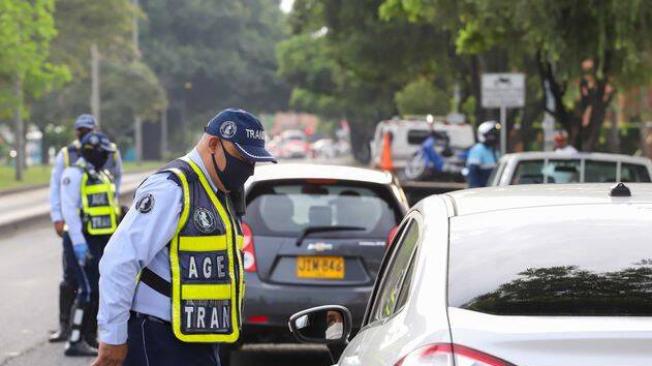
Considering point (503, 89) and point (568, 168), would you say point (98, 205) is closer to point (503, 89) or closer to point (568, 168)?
point (568, 168)

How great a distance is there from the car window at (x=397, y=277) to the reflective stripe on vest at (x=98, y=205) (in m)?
4.71

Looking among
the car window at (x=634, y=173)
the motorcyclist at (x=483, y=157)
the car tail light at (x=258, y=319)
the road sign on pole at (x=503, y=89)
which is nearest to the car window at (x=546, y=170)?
the car window at (x=634, y=173)

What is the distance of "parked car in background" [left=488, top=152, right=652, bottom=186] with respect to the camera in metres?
12.6

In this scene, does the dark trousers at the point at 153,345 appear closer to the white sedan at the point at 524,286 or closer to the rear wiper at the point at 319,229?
the white sedan at the point at 524,286

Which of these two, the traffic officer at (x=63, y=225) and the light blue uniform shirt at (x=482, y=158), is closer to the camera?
the traffic officer at (x=63, y=225)

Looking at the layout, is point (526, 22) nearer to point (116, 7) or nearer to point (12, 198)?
point (12, 198)

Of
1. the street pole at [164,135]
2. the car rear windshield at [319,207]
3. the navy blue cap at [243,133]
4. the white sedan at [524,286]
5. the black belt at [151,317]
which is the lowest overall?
the street pole at [164,135]

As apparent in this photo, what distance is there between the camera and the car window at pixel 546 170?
1285 centimetres

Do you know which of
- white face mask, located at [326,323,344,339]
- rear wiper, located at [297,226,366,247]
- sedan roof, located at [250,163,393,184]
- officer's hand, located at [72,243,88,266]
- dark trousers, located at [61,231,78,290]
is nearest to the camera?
white face mask, located at [326,323,344,339]

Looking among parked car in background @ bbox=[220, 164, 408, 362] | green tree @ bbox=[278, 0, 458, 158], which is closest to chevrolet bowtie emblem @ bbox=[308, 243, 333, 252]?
parked car in background @ bbox=[220, 164, 408, 362]

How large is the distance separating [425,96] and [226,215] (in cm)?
4457

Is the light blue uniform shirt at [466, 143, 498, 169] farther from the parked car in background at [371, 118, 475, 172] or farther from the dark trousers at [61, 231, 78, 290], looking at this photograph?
the parked car in background at [371, 118, 475, 172]

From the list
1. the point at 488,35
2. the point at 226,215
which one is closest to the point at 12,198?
the point at 488,35

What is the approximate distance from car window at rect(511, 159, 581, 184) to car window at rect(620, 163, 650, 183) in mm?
423
